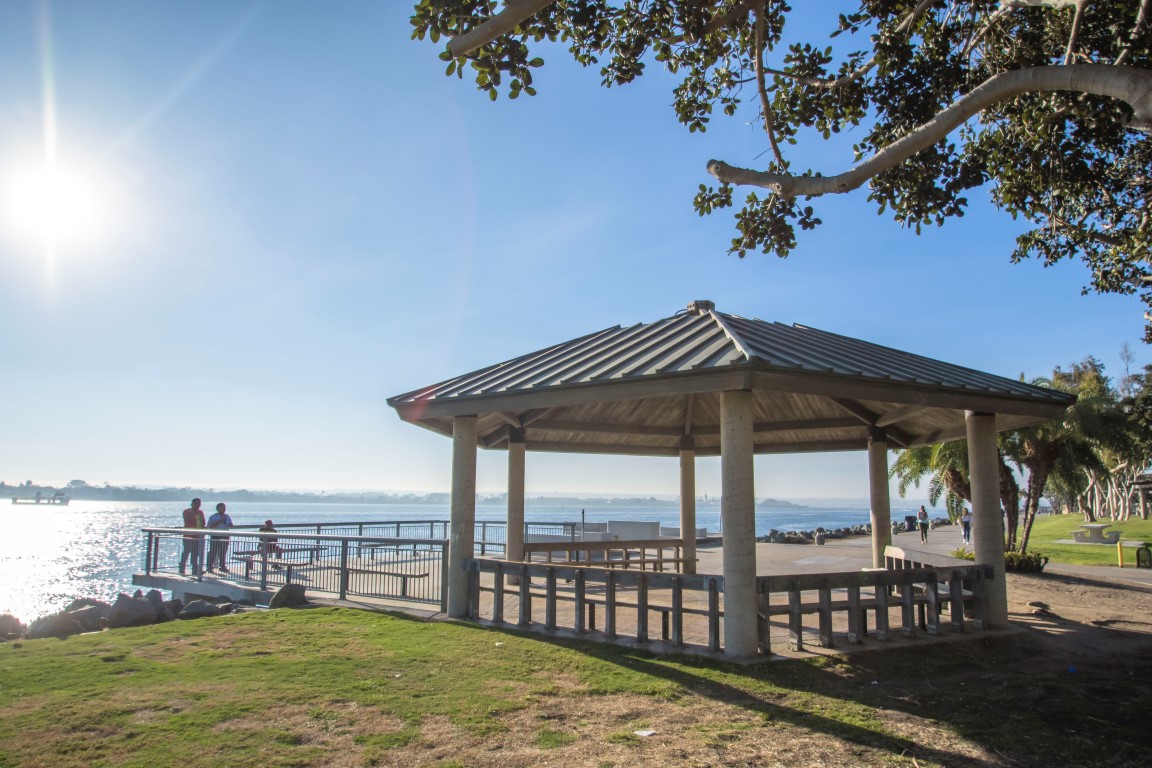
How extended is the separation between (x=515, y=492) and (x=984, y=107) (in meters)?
10.9

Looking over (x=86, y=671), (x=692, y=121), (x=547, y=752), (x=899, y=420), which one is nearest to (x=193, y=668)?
(x=86, y=671)

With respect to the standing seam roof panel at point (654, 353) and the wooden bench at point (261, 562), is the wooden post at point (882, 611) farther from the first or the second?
the wooden bench at point (261, 562)

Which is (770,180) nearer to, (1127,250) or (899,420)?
(899,420)

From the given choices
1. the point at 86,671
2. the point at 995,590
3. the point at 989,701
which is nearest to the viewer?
the point at 989,701

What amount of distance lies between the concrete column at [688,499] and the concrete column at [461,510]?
573 centimetres

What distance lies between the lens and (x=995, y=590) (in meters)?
10.2

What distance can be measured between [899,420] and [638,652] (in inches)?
275

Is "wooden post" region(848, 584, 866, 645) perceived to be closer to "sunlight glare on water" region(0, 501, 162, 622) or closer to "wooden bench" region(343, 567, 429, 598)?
"wooden bench" region(343, 567, 429, 598)

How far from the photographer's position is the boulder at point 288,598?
483 inches

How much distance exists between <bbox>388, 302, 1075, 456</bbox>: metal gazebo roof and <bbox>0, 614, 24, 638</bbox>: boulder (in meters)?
6.99

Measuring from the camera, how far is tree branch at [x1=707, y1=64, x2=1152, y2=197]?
5453mm

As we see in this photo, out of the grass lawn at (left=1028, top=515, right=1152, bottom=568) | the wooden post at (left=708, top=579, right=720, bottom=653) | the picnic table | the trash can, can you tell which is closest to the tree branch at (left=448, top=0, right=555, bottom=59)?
the wooden post at (left=708, top=579, right=720, bottom=653)

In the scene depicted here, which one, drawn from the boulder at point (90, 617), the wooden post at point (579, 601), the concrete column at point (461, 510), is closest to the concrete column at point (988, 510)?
the wooden post at point (579, 601)

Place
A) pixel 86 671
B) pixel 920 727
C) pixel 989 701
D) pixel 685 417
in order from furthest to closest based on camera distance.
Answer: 1. pixel 685 417
2. pixel 86 671
3. pixel 989 701
4. pixel 920 727
